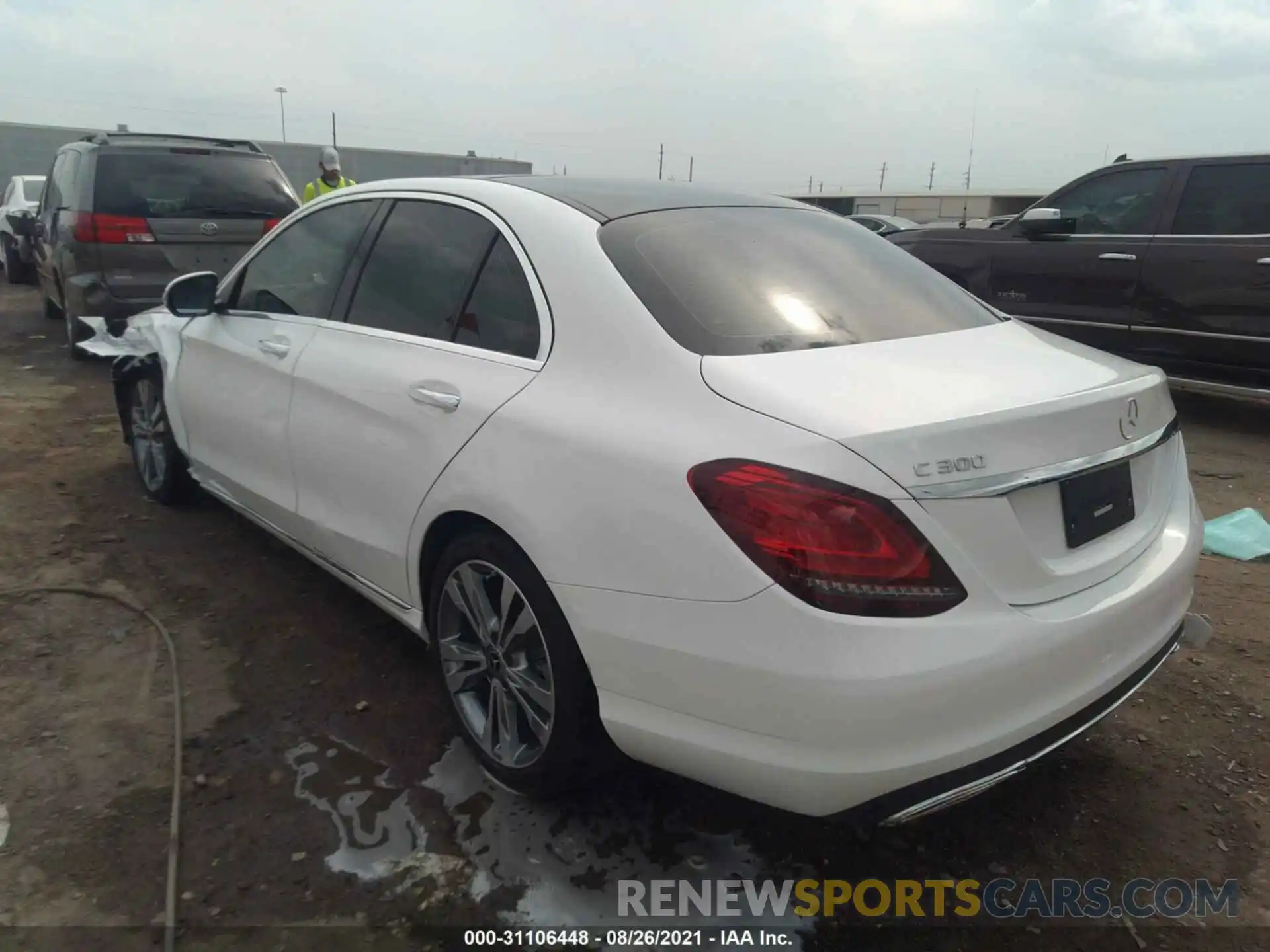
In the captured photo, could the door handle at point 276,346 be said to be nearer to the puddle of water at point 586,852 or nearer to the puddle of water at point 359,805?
the puddle of water at point 359,805

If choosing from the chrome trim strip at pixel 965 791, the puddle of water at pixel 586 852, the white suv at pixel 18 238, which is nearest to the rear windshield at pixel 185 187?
the puddle of water at pixel 586 852

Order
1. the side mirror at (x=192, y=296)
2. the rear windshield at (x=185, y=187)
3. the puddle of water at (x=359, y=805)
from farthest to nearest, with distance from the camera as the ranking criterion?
the rear windshield at (x=185, y=187) → the side mirror at (x=192, y=296) → the puddle of water at (x=359, y=805)

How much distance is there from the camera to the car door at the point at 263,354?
11.0ft

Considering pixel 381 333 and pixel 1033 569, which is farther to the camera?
pixel 381 333

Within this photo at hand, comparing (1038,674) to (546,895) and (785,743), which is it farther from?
(546,895)

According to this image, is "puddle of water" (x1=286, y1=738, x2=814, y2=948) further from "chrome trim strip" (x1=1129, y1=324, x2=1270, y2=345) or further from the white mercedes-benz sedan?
"chrome trim strip" (x1=1129, y1=324, x2=1270, y2=345)

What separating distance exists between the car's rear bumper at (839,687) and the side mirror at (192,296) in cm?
255

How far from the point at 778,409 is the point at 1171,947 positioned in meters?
1.49

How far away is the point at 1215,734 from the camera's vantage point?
2.90 meters

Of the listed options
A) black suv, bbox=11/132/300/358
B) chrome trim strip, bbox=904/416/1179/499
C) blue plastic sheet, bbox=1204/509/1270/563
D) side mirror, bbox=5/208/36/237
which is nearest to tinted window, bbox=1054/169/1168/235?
blue plastic sheet, bbox=1204/509/1270/563

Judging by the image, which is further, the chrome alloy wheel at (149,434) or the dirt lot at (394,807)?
the chrome alloy wheel at (149,434)

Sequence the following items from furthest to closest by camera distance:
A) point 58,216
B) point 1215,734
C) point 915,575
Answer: point 58,216 → point 1215,734 → point 915,575

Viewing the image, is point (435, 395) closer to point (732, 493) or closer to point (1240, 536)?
point (732, 493)

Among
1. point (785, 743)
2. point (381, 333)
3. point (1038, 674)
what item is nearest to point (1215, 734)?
point (1038, 674)
